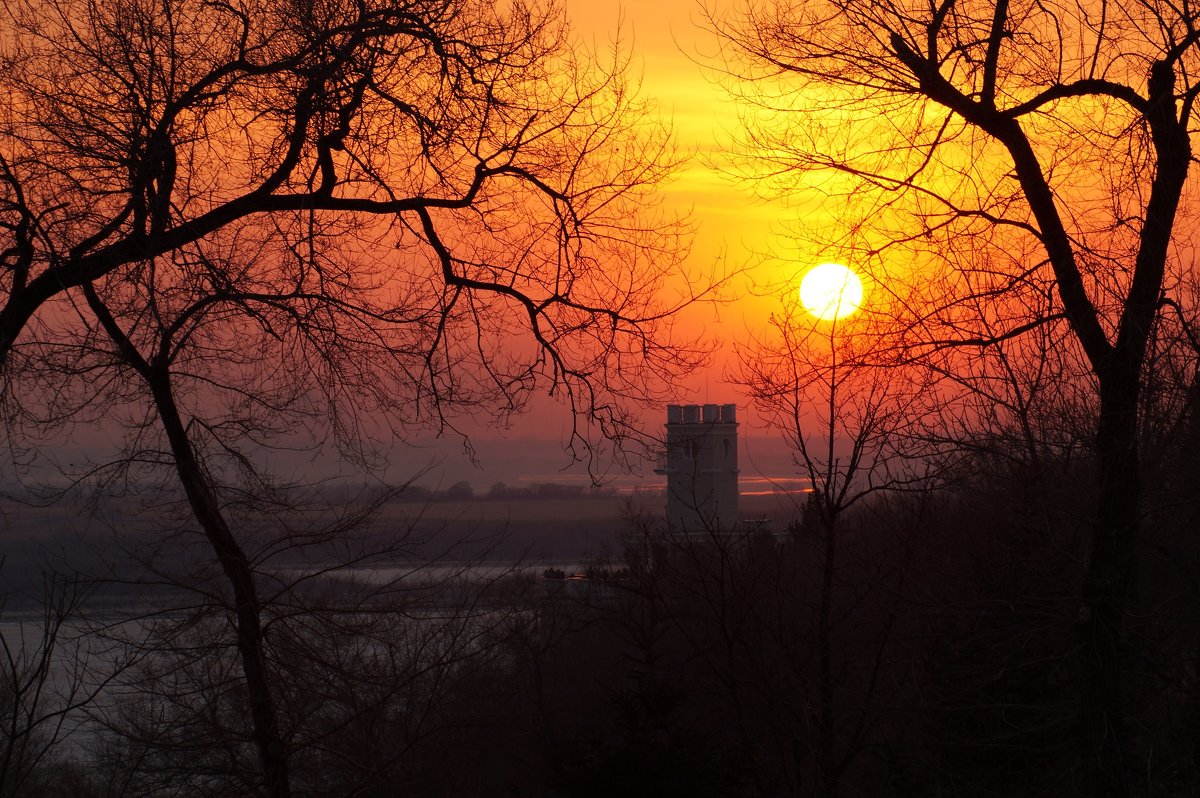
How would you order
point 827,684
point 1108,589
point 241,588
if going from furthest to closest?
point 827,684
point 1108,589
point 241,588

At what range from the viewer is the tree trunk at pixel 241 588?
18.4ft

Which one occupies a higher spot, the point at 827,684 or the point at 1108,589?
the point at 1108,589

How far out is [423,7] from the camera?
18.0ft

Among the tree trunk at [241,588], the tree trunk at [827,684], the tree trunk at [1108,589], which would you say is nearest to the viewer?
the tree trunk at [241,588]

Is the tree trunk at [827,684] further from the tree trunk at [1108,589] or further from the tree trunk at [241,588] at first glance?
the tree trunk at [241,588]

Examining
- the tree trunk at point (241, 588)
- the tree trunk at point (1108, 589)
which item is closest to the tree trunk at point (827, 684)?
the tree trunk at point (1108, 589)

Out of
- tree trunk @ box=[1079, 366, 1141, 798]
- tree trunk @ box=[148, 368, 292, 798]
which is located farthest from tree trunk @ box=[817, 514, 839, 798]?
tree trunk @ box=[148, 368, 292, 798]

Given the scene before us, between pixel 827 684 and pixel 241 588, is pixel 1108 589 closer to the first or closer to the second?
pixel 827 684

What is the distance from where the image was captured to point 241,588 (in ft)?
18.8

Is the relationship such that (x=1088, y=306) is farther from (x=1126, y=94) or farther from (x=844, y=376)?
(x=844, y=376)

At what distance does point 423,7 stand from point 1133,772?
6.28m

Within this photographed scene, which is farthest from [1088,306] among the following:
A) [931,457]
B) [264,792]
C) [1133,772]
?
[264,792]

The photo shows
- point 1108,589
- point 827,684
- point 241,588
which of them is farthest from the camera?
point 827,684

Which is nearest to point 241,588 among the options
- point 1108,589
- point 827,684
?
point 827,684
